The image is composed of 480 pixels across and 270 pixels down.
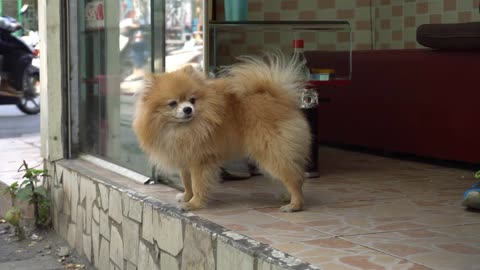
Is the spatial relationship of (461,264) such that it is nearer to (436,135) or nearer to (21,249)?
(436,135)

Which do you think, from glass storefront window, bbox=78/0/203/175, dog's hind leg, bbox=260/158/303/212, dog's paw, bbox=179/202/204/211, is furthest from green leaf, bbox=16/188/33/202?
dog's hind leg, bbox=260/158/303/212

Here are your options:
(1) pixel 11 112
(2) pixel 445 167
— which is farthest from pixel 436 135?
(1) pixel 11 112

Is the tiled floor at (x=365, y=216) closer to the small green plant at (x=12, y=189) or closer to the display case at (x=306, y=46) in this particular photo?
the display case at (x=306, y=46)

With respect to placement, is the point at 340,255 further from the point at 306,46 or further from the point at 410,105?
the point at 306,46

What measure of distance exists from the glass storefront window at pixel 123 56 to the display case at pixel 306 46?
21 cm

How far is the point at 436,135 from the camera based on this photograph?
17.9 ft

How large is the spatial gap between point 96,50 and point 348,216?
2.65 meters

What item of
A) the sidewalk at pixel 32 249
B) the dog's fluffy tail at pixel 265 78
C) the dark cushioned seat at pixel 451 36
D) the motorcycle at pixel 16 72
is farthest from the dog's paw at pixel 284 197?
the motorcycle at pixel 16 72

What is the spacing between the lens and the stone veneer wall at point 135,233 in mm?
3297

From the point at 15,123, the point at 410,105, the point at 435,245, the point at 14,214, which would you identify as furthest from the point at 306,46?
the point at 15,123

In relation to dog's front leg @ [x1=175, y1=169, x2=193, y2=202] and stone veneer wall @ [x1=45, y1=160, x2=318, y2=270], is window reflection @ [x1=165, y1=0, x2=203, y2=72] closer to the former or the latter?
dog's front leg @ [x1=175, y1=169, x2=193, y2=202]

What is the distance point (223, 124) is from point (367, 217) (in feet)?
2.91

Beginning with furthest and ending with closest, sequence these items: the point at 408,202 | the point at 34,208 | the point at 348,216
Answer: the point at 34,208 < the point at 408,202 < the point at 348,216

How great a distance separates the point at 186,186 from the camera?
4.25 meters
